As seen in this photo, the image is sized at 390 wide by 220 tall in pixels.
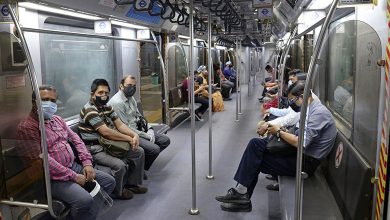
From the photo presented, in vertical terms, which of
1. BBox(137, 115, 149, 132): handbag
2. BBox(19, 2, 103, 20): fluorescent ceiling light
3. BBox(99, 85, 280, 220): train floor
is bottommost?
BBox(99, 85, 280, 220): train floor

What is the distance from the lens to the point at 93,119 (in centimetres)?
411

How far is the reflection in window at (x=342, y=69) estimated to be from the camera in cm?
358

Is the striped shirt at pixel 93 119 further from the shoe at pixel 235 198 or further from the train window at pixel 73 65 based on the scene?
the shoe at pixel 235 198

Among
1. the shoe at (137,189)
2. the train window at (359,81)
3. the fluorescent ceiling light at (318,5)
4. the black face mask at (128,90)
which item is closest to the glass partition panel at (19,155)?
the shoe at (137,189)

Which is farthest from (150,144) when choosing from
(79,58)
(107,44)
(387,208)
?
(387,208)

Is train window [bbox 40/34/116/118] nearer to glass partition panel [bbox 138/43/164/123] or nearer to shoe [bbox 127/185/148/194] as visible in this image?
glass partition panel [bbox 138/43/164/123]

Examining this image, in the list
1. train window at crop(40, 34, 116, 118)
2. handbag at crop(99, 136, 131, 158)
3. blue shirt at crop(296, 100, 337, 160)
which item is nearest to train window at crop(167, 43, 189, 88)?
train window at crop(40, 34, 116, 118)

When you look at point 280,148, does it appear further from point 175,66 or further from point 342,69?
point 175,66

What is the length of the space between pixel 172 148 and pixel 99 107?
7.98 ft

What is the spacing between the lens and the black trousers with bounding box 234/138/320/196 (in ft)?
12.1

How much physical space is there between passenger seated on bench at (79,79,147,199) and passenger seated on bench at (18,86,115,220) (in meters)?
0.58

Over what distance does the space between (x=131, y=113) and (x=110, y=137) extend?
2.69ft

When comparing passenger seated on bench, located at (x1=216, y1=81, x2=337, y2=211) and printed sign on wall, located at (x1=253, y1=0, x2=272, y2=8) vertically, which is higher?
printed sign on wall, located at (x1=253, y1=0, x2=272, y2=8)

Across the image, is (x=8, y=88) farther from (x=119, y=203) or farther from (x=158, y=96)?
(x=158, y=96)
